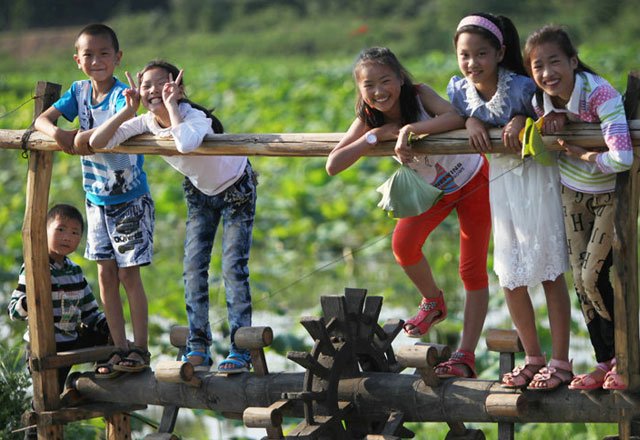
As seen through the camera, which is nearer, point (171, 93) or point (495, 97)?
point (495, 97)

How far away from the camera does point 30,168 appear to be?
5.76m

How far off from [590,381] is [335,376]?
42.0 inches

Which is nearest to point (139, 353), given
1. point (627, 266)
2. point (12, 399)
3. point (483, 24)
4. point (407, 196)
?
point (12, 399)

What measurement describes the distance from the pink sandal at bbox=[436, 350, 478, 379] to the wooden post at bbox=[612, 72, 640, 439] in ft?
2.72

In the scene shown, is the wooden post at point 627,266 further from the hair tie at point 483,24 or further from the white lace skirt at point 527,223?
the hair tie at point 483,24

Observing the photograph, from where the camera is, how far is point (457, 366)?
5.09 metres

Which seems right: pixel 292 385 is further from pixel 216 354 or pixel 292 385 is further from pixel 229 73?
pixel 229 73

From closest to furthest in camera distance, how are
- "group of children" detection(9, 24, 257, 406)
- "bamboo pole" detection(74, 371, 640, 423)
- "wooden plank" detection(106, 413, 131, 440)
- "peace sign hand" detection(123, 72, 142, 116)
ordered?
"bamboo pole" detection(74, 371, 640, 423) < "peace sign hand" detection(123, 72, 142, 116) < "group of children" detection(9, 24, 257, 406) < "wooden plank" detection(106, 413, 131, 440)

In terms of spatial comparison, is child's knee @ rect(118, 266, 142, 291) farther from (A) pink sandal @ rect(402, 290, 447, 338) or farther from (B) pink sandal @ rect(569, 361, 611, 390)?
(B) pink sandal @ rect(569, 361, 611, 390)

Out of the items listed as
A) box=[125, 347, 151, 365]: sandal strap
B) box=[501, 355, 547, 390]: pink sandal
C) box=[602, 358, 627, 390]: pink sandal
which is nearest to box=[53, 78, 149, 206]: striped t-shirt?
box=[125, 347, 151, 365]: sandal strap

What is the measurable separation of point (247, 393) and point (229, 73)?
23.0 meters

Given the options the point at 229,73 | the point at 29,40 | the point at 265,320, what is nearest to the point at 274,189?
the point at 265,320

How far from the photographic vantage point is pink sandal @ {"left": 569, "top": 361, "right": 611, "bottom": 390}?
14.7ft

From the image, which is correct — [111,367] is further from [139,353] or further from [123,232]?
[123,232]
